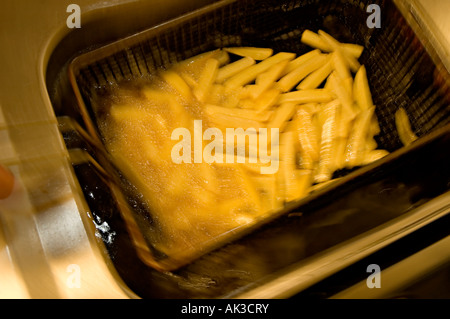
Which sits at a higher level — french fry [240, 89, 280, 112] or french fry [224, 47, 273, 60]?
french fry [224, 47, 273, 60]

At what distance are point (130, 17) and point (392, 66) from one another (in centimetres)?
92

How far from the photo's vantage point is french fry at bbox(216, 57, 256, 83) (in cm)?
124

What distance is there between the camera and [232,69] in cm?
125

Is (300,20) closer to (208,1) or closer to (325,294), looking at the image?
(208,1)

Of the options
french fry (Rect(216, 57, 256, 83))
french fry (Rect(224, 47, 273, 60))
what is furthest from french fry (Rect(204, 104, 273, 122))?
french fry (Rect(224, 47, 273, 60))

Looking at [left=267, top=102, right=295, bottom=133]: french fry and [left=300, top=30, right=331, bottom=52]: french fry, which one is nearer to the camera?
[left=267, top=102, right=295, bottom=133]: french fry

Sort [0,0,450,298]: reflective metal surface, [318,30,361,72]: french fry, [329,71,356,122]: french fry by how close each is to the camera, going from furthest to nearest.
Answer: [318,30,361,72]: french fry, [329,71,356,122]: french fry, [0,0,450,298]: reflective metal surface

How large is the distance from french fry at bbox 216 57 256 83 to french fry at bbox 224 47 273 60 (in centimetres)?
4

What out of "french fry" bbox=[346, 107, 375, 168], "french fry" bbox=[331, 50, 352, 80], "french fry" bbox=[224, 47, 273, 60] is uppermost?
"french fry" bbox=[224, 47, 273, 60]

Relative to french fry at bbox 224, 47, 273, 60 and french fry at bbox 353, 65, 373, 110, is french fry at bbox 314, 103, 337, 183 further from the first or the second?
french fry at bbox 224, 47, 273, 60

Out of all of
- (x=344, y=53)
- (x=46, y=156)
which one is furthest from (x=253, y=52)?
(x=46, y=156)

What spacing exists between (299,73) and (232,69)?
0.76 ft

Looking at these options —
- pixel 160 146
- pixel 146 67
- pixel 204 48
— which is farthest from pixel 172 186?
pixel 204 48

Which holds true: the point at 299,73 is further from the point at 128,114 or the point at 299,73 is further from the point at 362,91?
the point at 128,114
